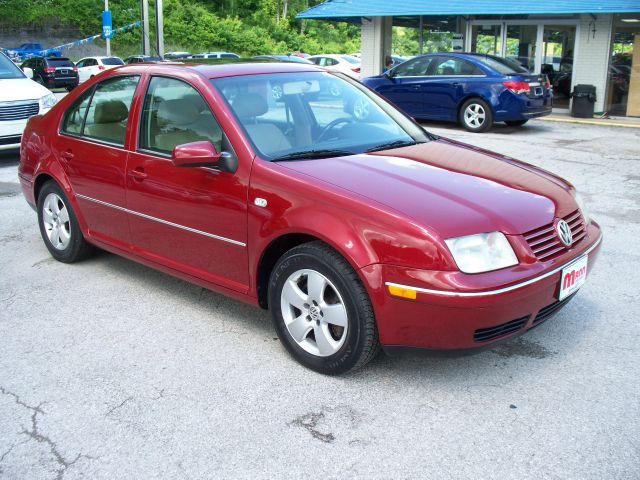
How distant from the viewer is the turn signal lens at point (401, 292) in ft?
10.5

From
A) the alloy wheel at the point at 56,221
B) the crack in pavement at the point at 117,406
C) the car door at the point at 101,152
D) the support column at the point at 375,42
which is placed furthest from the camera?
the support column at the point at 375,42

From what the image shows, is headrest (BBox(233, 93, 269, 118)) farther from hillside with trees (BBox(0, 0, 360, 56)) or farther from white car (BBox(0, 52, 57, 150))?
hillside with trees (BBox(0, 0, 360, 56))

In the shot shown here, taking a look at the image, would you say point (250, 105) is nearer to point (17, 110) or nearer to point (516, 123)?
point (17, 110)

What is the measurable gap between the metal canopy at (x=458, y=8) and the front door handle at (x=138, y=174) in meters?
14.5

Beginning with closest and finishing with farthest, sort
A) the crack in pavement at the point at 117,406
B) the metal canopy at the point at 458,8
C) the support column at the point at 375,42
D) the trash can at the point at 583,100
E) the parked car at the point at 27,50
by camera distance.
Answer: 1. the crack in pavement at the point at 117,406
2. the metal canopy at the point at 458,8
3. the trash can at the point at 583,100
4. the support column at the point at 375,42
5. the parked car at the point at 27,50

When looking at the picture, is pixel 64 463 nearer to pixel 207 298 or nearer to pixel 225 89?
pixel 207 298

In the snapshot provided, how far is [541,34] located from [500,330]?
17063mm

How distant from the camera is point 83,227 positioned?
5246 millimetres

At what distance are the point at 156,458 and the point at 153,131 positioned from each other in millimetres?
2287

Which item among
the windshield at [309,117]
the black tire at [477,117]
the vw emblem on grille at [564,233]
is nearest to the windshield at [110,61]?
the black tire at [477,117]

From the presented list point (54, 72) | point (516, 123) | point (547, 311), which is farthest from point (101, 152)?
point (54, 72)

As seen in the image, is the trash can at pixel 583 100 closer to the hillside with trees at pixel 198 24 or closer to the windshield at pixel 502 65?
the windshield at pixel 502 65

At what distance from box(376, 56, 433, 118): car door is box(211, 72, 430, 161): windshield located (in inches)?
403

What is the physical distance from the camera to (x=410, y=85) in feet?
49.2
